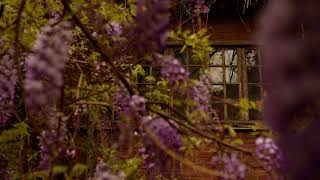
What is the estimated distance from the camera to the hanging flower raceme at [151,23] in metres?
2.59

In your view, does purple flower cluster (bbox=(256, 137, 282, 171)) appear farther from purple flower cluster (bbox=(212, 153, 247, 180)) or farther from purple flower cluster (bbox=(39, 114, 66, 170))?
purple flower cluster (bbox=(39, 114, 66, 170))

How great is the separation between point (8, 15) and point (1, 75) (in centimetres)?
85

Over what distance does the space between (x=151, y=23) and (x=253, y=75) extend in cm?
571

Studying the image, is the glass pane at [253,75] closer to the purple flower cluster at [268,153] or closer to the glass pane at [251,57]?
the glass pane at [251,57]

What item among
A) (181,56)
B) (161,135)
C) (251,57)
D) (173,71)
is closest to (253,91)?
(251,57)

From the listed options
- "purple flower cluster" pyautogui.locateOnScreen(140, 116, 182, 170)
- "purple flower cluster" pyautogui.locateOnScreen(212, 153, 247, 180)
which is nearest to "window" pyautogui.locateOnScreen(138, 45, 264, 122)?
"purple flower cluster" pyautogui.locateOnScreen(140, 116, 182, 170)

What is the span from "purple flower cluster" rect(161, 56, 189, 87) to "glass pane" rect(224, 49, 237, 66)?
4961mm

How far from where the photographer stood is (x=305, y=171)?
148 cm

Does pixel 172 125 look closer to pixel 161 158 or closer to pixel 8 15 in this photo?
pixel 161 158

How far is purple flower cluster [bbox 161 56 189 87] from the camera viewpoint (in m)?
3.19

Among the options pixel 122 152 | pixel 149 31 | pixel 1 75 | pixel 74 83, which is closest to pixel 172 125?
pixel 149 31

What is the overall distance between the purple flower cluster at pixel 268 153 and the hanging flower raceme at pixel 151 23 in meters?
0.69

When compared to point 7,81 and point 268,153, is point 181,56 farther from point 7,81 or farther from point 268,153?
point 268,153

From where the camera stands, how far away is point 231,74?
8.13 metres
